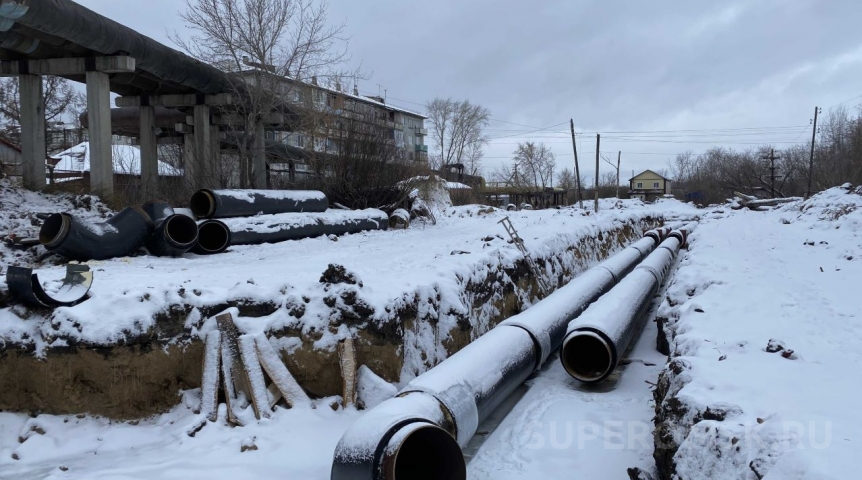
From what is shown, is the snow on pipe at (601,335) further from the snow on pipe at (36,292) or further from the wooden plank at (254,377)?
the snow on pipe at (36,292)

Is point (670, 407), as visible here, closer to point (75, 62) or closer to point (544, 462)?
point (544, 462)

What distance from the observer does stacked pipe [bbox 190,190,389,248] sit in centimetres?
923

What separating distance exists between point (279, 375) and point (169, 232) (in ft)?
13.8

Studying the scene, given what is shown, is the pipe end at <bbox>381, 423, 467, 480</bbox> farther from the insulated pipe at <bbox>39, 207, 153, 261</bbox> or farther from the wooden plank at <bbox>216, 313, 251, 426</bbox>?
the insulated pipe at <bbox>39, 207, 153, 261</bbox>

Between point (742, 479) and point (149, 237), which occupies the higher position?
point (149, 237)

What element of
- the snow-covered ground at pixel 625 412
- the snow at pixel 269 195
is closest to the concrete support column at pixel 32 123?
the snow at pixel 269 195

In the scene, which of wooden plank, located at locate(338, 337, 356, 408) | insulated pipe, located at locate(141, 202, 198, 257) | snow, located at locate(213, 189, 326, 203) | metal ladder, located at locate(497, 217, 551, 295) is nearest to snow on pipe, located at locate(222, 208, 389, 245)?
snow, located at locate(213, 189, 326, 203)

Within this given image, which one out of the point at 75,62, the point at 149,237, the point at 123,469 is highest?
the point at 75,62

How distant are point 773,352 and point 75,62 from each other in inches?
560

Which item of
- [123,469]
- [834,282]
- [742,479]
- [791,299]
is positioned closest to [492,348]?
[742,479]

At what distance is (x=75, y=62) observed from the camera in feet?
40.4

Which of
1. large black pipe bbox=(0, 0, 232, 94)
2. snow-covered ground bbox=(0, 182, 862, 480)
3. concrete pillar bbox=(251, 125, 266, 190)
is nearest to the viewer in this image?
snow-covered ground bbox=(0, 182, 862, 480)

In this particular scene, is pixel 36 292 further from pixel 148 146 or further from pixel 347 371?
pixel 148 146

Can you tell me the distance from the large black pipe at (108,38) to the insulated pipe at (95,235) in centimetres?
493
